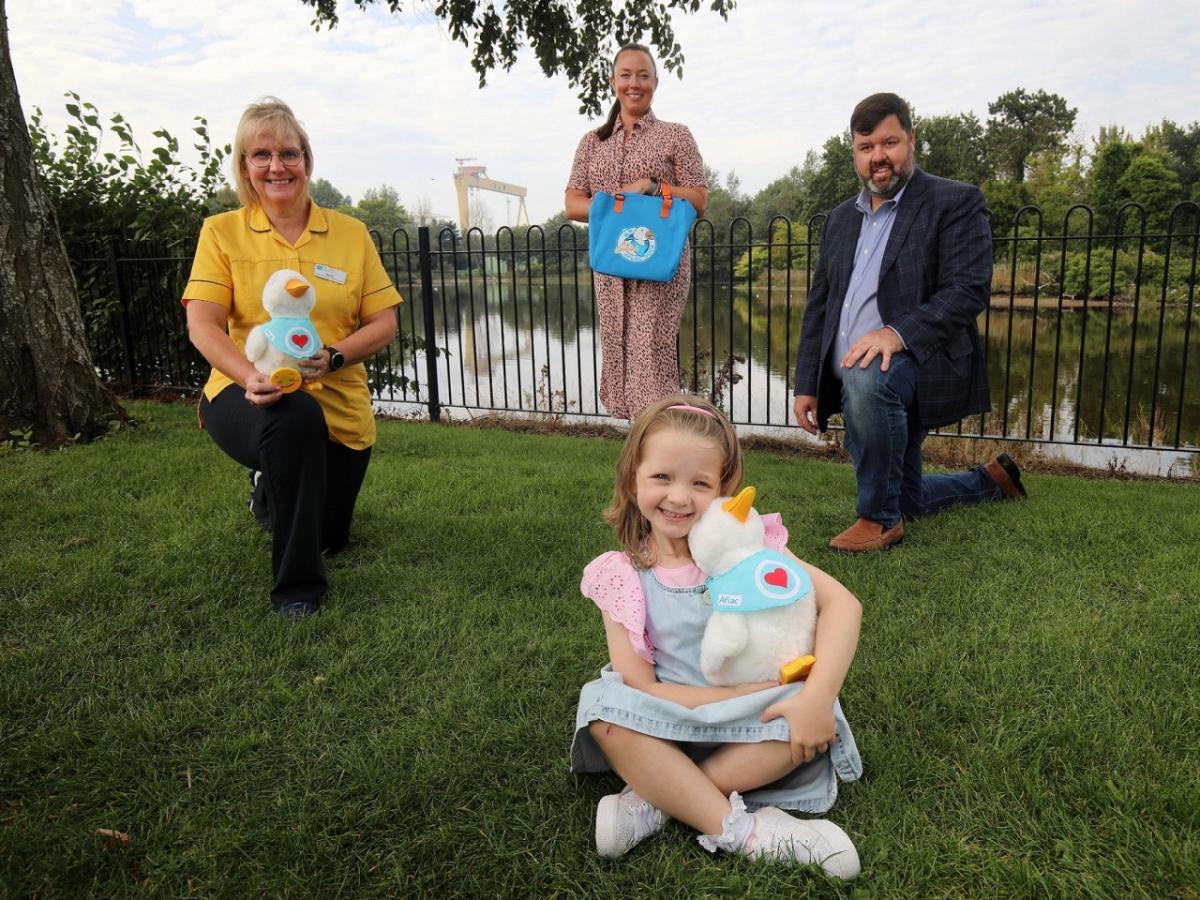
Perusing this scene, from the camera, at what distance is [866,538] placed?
3.24 meters

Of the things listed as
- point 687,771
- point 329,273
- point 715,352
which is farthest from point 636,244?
point 715,352

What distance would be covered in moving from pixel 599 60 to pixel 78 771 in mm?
8001

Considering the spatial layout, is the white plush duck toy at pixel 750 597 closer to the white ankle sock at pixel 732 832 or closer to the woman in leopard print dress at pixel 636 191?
the white ankle sock at pixel 732 832

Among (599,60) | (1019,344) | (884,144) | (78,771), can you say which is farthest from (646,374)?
(1019,344)

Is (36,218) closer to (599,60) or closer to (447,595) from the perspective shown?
(447,595)

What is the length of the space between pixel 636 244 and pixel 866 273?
3.33ft

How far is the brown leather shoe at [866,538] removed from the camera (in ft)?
10.6

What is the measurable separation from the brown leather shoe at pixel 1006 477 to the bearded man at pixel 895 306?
2.12 feet

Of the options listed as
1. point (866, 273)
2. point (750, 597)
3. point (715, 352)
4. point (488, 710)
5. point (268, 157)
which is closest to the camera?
point (750, 597)

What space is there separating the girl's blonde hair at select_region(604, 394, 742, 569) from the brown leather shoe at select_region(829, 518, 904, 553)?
1.65m

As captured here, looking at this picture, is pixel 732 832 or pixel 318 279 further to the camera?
pixel 318 279

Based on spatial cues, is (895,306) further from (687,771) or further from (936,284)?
(687,771)

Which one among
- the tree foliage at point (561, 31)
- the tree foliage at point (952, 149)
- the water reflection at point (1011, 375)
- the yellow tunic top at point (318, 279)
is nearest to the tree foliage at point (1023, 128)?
the tree foliage at point (952, 149)

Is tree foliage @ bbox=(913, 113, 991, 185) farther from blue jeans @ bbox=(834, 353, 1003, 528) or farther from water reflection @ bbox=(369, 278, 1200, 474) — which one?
blue jeans @ bbox=(834, 353, 1003, 528)
